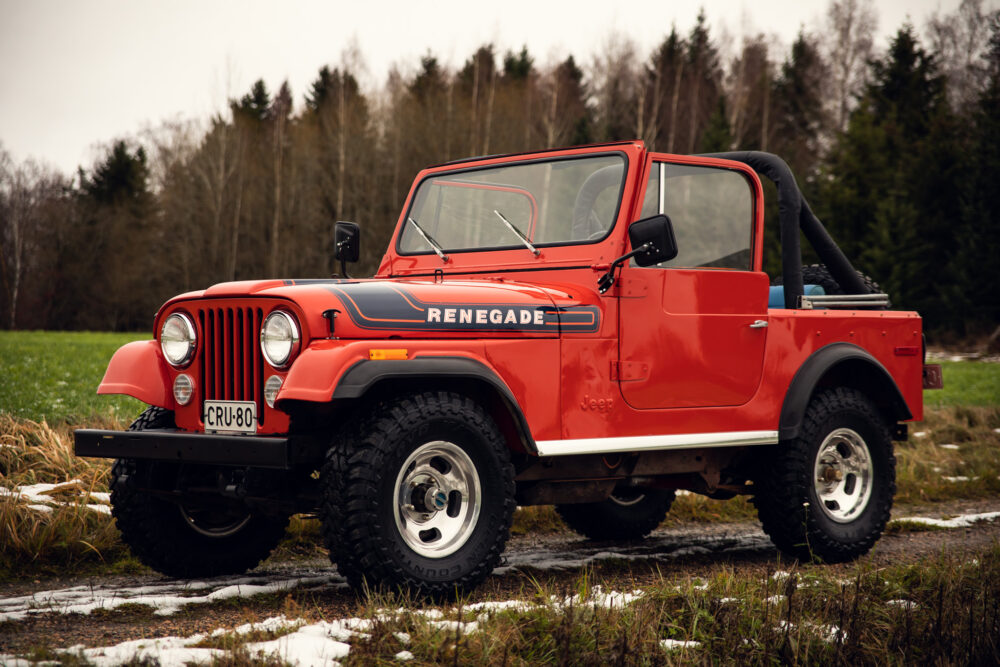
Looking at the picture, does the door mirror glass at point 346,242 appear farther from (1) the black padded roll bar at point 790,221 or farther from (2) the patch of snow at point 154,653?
(2) the patch of snow at point 154,653

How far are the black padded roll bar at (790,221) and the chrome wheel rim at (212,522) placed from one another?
342cm

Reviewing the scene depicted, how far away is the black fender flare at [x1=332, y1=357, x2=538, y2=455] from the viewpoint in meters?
4.14

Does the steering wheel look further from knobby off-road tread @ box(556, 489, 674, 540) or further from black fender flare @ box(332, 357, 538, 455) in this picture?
knobby off-road tread @ box(556, 489, 674, 540)

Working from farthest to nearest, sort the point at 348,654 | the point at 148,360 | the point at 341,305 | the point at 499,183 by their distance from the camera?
the point at 499,183 < the point at 148,360 < the point at 341,305 < the point at 348,654

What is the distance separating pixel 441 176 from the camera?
6.41 meters

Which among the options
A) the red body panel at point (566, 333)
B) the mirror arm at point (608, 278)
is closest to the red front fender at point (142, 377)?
the red body panel at point (566, 333)

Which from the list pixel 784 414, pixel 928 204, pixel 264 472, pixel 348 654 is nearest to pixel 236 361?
pixel 264 472

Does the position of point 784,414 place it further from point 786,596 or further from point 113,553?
point 113,553

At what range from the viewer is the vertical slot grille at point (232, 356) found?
4.56 m

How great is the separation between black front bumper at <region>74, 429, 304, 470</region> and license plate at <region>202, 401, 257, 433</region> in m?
0.19

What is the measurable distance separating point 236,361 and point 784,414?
10.2ft

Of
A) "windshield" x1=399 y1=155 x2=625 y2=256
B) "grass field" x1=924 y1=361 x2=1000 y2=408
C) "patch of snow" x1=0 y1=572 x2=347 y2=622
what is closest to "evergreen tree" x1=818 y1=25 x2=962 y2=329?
"grass field" x1=924 y1=361 x2=1000 y2=408

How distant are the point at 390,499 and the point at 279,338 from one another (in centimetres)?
83

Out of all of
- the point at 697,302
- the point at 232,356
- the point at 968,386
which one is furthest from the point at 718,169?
the point at 968,386
